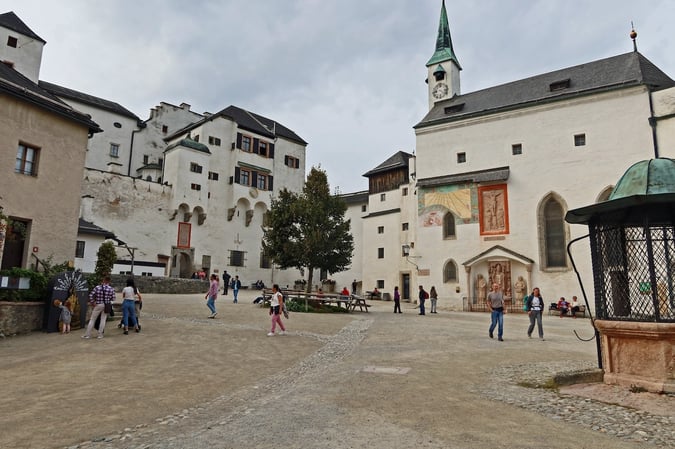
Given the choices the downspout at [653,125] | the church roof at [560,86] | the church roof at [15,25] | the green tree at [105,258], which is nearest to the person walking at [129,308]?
the green tree at [105,258]

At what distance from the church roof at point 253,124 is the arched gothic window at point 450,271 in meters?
28.4

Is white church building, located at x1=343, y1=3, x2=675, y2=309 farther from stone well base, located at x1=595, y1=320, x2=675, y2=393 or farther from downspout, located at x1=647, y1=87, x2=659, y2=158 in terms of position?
stone well base, located at x1=595, y1=320, x2=675, y2=393

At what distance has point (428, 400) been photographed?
6711mm

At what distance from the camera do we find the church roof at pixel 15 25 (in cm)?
3753

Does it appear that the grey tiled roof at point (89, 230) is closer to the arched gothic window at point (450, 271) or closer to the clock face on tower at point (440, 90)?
the arched gothic window at point (450, 271)

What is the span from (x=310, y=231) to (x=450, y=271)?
13.3 metres

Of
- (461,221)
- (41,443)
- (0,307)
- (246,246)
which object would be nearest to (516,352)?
(41,443)

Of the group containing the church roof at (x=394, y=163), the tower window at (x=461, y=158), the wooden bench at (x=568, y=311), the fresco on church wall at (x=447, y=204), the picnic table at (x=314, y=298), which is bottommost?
the wooden bench at (x=568, y=311)

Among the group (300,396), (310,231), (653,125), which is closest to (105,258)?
(310,231)

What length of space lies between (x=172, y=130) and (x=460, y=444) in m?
55.6

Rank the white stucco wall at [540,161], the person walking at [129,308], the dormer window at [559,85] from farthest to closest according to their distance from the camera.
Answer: the dormer window at [559,85] → the white stucco wall at [540,161] → the person walking at [129,308]

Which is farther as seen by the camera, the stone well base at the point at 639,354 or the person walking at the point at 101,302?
the person walking at the point at 101,302

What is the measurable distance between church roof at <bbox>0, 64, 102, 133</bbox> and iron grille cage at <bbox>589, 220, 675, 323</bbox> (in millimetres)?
18844

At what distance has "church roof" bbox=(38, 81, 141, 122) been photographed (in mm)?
46419
